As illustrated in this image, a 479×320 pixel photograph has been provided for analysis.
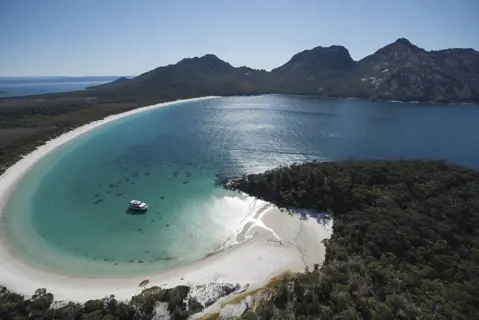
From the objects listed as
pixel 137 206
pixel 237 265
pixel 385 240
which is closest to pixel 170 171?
pixel 137 206

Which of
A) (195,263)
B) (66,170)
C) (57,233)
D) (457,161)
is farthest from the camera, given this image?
(457,161)

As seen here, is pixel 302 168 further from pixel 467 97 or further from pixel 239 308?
pixel 467 97

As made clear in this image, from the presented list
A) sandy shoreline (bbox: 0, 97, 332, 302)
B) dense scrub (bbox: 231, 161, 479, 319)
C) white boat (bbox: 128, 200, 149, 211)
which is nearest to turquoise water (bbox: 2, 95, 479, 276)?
white boat (bbox: 128, 200, 149, 211)

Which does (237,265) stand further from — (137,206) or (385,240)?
(137,206)

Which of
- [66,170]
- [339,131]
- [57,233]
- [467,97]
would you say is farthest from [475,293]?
[467,97]

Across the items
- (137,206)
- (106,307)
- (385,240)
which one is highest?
(385,240)

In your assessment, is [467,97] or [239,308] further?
[467,97]

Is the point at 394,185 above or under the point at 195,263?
above

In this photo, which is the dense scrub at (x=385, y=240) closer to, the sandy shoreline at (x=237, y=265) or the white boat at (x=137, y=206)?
the sandy shoreline at (x=237, y=265)
